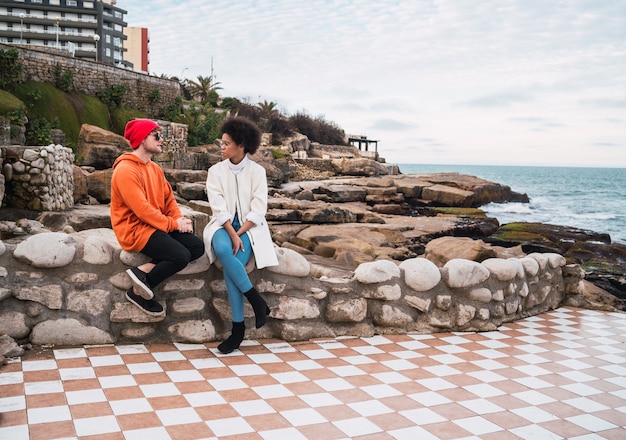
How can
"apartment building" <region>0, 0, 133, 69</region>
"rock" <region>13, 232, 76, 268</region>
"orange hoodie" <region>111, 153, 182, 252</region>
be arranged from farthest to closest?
"apartment building" <region>0, 0, 133, 69</region> → "orange hoodie" <region>111, 153, 182, 252</region> → "rock" <region>13, 232, 76, 268</region>

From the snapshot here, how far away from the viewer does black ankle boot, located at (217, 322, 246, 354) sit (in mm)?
4812

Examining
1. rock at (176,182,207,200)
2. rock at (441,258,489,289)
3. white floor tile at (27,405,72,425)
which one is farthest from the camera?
rock at (176,182,207,200)

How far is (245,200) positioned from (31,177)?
8.50 metres

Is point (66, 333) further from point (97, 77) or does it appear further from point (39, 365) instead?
point (97, 77)

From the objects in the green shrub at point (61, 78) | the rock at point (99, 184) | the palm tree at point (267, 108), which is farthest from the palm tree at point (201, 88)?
the rock at point (99, 184)

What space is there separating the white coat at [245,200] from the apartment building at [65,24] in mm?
63559

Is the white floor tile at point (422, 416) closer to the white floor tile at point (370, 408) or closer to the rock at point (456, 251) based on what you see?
the white floor tile at point (370, 408)

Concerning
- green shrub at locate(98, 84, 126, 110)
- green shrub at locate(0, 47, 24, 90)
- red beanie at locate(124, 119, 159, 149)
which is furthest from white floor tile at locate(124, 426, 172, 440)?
green shrub at locate(98, 84, 126, 110)

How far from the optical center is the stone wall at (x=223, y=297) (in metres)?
4.59

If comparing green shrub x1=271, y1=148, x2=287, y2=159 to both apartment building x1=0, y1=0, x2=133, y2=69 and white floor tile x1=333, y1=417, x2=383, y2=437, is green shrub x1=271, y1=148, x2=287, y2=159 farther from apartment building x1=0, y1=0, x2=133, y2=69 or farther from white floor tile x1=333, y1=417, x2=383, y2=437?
white floor tile x1=333, y1=417, x2=383, y2=437

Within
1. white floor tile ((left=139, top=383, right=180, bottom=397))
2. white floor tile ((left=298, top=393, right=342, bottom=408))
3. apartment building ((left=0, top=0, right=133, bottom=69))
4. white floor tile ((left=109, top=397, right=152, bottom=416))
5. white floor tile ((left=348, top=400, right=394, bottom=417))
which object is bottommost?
white floor tile ((left=348, top=400, right=394, bottom=417))

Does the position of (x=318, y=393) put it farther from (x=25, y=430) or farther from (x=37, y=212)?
(x=37, y=212)

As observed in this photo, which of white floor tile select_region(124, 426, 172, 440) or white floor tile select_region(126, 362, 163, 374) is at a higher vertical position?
white floor tile select_region(124, 426, 172, 440)

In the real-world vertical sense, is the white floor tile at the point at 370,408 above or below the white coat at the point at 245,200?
below
